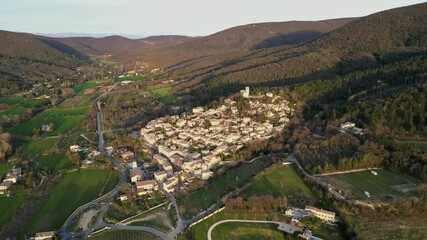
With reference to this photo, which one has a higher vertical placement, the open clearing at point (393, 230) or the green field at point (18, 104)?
the green field at point (18, 104)

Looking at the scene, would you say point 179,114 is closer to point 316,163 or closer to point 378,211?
point 316,163

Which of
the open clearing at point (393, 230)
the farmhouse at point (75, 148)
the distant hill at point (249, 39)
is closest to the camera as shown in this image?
the open clearing at point (393, 230)

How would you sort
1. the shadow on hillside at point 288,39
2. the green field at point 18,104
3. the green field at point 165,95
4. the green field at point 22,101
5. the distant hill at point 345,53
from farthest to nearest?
the shadow on hillside at point 288,39
the green field at point 165,95
the distant hill at point 345,53
the green field at point 22,101
the green field at point 18,104

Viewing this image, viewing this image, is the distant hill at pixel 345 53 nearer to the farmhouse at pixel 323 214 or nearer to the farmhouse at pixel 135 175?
the farmhouse at pixel 135 175

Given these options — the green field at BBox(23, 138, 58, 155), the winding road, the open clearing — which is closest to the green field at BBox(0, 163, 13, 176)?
the green field at BBox(23, 138, 58, 155)

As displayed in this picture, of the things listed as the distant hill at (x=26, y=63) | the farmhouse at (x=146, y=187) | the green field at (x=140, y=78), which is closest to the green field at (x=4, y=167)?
the farmhouse at (x=146, y=187)

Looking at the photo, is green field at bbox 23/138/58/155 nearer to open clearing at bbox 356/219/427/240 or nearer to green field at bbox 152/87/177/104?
green field at bbox 152/87/177/104

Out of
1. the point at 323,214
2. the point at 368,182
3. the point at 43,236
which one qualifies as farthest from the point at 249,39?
the point at 43,236
